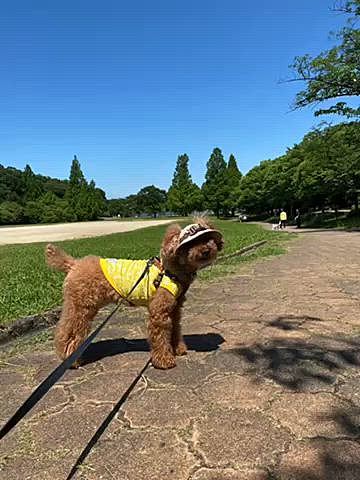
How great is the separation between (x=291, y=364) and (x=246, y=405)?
0.92 m

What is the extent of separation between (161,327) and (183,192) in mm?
84009

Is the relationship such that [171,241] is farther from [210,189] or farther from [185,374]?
[210,189]

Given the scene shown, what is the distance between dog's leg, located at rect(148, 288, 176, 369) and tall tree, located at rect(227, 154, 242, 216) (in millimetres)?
61837

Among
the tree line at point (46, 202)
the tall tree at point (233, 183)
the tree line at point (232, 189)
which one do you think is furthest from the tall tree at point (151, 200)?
the tall tree at point (233, 183)

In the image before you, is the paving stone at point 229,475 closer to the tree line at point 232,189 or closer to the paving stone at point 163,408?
the paving stone at point 163,408

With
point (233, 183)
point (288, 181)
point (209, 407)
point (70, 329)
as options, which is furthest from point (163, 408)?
point (233, 183)

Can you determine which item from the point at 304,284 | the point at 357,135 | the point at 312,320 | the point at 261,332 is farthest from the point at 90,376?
the point at 357,135

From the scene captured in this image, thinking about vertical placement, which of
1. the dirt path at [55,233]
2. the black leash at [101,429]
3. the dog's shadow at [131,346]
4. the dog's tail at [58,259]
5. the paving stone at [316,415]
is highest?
the dog's tail at [58,259]

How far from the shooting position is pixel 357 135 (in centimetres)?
2344

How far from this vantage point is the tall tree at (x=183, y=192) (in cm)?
8394

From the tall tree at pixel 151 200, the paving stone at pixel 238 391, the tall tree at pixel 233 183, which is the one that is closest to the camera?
the paving stone at pixel 238 391

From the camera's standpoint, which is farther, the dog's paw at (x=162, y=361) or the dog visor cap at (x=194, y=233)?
the dog's paw at (x=162, y=361)

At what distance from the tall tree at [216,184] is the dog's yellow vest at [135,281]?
69455 mm

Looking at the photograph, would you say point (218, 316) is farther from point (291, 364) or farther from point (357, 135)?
point (357, 135)
